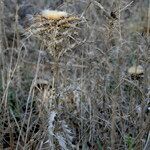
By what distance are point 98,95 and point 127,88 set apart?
0.41 meters

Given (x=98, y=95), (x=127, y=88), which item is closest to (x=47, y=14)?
(x=98, y=95)

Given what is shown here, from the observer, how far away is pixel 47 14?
68.9 inches

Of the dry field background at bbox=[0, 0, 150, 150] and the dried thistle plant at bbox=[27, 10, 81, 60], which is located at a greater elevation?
the dried thistle plant at bbox=[27, 10, 81, 60]

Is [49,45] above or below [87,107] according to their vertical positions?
above

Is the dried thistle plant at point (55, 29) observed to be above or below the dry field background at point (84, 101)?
above

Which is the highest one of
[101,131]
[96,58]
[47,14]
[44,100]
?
[47,14]

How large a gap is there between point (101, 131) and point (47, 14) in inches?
25.0

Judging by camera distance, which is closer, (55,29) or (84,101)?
(55,29)

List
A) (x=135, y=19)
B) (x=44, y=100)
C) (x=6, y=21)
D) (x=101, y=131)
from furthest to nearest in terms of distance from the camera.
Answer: (x=135, y=19) → (x=6, y=21) → (x=101, y=131) → (x=44, y=100)

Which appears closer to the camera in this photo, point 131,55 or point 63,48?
point 63,48

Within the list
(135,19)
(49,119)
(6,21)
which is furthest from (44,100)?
(135,19)

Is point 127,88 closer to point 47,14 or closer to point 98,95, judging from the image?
point 98,95

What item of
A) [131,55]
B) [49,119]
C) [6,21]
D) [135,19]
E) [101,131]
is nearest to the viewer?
[49,119]

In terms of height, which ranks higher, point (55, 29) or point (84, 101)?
point (55, 29)
